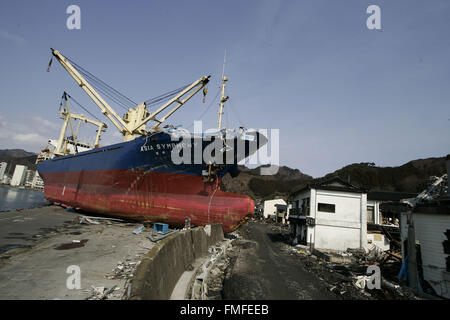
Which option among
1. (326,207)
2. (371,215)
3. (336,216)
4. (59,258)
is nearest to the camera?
(59,258)

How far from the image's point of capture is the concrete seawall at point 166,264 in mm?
4774

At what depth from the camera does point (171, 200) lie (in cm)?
1847

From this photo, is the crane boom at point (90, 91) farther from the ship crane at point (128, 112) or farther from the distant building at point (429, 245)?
the distant building at point (429, 245)

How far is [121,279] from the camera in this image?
7602 millimetres

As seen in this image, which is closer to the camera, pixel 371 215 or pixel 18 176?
pixel 371 215

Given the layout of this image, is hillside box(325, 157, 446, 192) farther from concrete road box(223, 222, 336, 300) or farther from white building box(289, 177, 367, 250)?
concrete road box(223, 222, 336, 300)

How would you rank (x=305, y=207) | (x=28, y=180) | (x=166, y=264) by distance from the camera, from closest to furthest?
(x=166, y=264)
(x=305, y=207)
(x=28, y=180)

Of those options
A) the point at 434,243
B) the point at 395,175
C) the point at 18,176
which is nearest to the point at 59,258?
the point at 434,243

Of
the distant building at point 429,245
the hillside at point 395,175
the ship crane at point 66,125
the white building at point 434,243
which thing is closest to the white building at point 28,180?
the ship crane at point 66,125

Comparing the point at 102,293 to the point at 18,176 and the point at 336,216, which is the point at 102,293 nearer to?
the point at 336,216

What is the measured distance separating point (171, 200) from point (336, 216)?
1581cm

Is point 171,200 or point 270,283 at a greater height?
point 171,200
